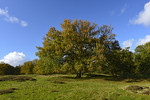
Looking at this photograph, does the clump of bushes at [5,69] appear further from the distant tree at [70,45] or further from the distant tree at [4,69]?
the distant tree at [70,45]

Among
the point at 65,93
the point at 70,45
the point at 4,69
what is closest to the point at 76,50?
the point at 70,45

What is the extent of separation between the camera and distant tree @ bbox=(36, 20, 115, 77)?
2830 centimetres

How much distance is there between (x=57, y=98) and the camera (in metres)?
8.81

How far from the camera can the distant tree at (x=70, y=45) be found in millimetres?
28297

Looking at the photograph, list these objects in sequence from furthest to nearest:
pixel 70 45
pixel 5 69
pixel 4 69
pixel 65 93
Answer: pixel 5 69
pixel 4 69
pixel 70 45
pixel 65 93

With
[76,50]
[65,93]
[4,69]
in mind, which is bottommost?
[65,93]

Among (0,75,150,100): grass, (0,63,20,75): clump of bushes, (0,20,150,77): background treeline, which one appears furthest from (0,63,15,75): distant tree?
(0,75,150,100): grass

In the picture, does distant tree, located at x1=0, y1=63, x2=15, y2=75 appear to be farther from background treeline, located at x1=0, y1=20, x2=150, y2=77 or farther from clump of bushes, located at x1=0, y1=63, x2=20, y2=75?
background treeline, located at x1=0, y1=20, x2=150, y2=77

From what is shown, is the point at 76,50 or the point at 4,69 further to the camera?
the point at 4,69

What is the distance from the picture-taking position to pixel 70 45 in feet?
90.4

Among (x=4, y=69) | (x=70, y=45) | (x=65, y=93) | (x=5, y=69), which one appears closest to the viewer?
(x=65, y=93)

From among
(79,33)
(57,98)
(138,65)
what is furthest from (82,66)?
(138,65)

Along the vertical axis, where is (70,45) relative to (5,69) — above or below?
above

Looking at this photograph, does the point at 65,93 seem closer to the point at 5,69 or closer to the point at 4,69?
the point at 4,69
